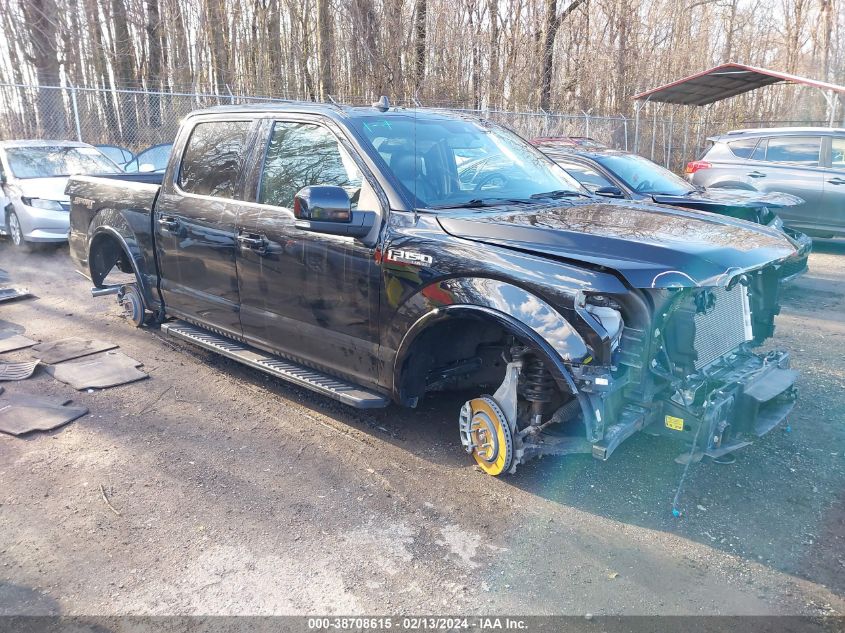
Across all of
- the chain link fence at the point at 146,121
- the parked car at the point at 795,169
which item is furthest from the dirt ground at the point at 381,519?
the chain link fence at the point at 146,121

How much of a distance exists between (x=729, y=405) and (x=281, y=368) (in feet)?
9.04

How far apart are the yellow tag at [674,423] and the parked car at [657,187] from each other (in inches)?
180

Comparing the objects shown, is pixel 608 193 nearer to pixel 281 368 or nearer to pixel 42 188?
pixel 281 368

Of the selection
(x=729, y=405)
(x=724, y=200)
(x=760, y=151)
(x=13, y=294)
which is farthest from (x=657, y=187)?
(x=13, y=294)

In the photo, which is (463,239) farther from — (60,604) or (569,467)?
(60,604)

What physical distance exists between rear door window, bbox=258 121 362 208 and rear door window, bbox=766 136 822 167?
945 cm

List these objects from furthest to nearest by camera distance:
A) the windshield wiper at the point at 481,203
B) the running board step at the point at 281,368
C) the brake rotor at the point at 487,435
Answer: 1. the running board step at the point at 281,368
2. the windshield wiper at the point at 481,203
3. the brake rotor at the point at 487,435

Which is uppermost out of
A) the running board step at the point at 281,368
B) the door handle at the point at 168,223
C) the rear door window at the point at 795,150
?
the rear door window at the point at 795,150

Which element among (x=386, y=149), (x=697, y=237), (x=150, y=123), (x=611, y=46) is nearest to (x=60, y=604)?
(x=386, y=149)

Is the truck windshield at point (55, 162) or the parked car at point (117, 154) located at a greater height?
the parked car at point (117, 154)

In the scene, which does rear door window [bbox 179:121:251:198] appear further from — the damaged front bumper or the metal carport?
the metal carport

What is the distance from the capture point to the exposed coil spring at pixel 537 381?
3.58m

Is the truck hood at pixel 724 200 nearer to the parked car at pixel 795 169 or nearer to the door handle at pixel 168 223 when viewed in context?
the parked car at pixel 795 169

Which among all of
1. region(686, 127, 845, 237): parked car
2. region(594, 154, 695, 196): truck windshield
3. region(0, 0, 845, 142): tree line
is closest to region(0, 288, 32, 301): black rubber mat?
region(594, 154, 695, 196): truck windshield
